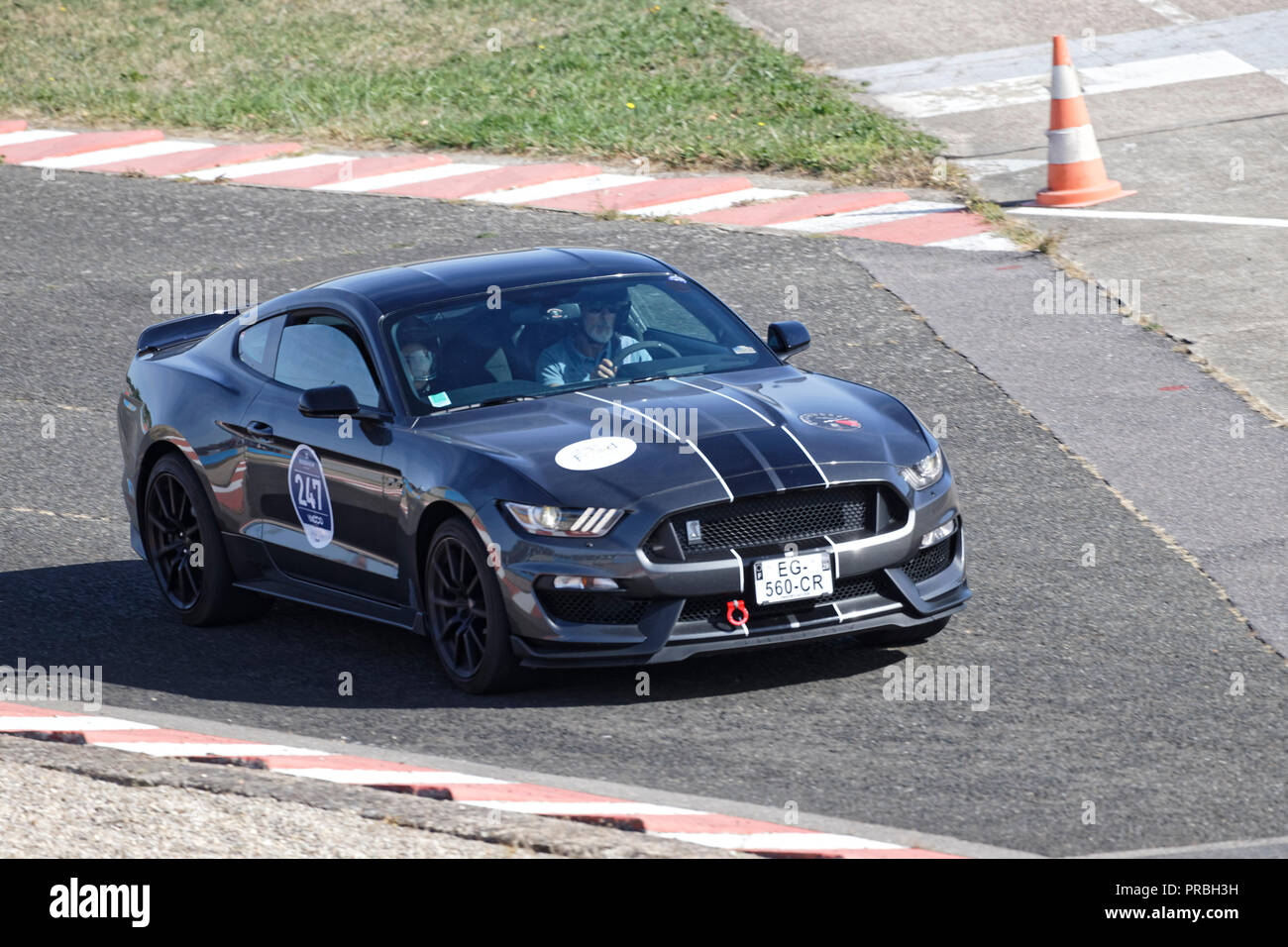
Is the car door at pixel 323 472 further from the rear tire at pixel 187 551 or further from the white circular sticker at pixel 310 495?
the rear tire at pixel 187 551

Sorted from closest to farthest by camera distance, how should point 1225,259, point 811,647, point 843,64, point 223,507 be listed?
point 811,647, point 223,507, point 1225,259, point 843,64

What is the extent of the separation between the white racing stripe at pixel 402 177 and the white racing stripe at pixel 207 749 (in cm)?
1031

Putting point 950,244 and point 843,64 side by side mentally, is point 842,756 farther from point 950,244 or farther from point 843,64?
point 843,64

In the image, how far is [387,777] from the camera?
6.35 meters

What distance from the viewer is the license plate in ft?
23.0

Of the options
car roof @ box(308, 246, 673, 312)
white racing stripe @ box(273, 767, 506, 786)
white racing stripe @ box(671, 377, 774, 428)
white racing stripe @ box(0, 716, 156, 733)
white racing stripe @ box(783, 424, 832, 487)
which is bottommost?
white racing stripe @ box(0, 716, 156, 733)

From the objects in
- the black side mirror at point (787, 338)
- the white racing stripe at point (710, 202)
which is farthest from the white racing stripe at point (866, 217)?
the black side mirror at point (787, 338)

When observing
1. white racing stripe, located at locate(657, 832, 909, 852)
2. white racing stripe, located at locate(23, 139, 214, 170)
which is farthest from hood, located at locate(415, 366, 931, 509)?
white racing stripe, located at locate(23, 139, 214, 170)

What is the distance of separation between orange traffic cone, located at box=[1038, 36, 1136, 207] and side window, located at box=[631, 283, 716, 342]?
720 centimetres

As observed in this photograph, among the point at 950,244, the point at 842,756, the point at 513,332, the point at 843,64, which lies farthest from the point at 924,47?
the point at 842,756

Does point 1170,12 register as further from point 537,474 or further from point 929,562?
point 537,474

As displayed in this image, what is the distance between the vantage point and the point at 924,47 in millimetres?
19875

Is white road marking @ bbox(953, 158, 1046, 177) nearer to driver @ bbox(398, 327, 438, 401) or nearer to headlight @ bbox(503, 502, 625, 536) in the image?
driver @ bbox(398, 327, 438, 401)
